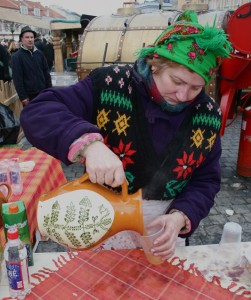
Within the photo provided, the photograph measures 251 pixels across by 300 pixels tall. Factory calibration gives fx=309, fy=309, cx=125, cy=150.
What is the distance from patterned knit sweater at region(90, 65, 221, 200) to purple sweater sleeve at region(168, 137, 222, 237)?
0.30 feet

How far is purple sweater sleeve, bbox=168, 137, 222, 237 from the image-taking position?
1426 mm

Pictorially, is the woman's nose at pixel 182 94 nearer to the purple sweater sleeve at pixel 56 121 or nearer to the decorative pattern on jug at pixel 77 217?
the purple sweater sleeve at pixel 56 121

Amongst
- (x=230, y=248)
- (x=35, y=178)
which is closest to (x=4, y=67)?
(x=35, y=178)

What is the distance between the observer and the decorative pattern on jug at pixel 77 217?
40.0 inches

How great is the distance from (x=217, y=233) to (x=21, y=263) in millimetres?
2587

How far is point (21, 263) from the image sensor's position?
1.10 meters

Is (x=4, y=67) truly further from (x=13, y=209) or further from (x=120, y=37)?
(x=13, y=209)

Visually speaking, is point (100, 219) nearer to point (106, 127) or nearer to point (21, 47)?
point (106, 127)

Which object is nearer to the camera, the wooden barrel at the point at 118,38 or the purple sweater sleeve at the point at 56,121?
the purple sweater sleeve at the point at 56,121

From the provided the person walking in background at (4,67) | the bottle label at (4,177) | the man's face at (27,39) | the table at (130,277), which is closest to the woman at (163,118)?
the table at (130,277)

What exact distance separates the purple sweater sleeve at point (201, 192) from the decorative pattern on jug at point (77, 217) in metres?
0.50

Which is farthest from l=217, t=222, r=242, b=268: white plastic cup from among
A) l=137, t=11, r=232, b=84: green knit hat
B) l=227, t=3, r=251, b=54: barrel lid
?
l=227, t=3, r=251, b=54: barrel lid

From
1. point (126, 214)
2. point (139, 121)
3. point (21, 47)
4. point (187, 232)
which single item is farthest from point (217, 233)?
point (21, 47)

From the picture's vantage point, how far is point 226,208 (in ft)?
12.3
